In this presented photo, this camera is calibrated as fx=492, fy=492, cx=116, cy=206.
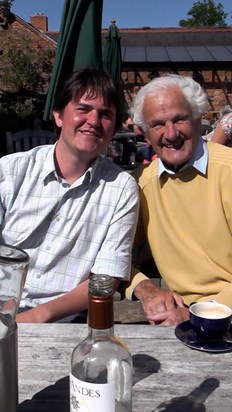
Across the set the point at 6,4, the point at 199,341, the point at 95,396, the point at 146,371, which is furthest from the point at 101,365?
the point at 6,4

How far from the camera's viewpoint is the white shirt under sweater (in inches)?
73.6

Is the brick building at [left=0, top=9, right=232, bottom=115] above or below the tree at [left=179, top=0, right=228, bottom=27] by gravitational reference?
below

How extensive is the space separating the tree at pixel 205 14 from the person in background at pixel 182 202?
61.0 metres

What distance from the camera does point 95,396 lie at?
0.79 metres

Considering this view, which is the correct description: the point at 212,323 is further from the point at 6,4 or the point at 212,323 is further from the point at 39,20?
the point at 39,20

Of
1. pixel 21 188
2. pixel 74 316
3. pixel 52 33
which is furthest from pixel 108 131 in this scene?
pixel 52 33

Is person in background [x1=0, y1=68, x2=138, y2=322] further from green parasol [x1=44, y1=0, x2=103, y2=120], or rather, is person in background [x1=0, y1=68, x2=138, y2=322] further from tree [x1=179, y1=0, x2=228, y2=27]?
tree [x1=179, y1=0, x2=228, y2=27]

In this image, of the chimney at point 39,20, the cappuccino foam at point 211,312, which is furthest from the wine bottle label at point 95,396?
the chimney at point 39,20

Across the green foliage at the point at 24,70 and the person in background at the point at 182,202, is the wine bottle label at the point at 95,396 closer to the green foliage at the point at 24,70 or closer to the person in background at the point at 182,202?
the person in background at the point at 182,202

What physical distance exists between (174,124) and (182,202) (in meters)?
0.35

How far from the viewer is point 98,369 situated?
32.9 inches

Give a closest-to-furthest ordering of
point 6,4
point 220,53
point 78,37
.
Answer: point 78,37 → point 6,4 → point 220,53

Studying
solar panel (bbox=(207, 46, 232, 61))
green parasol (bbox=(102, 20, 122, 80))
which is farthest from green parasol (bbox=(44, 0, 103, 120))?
solar panel (bbox=(207, 46, 232, 61))

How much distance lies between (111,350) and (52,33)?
27.7 meters
